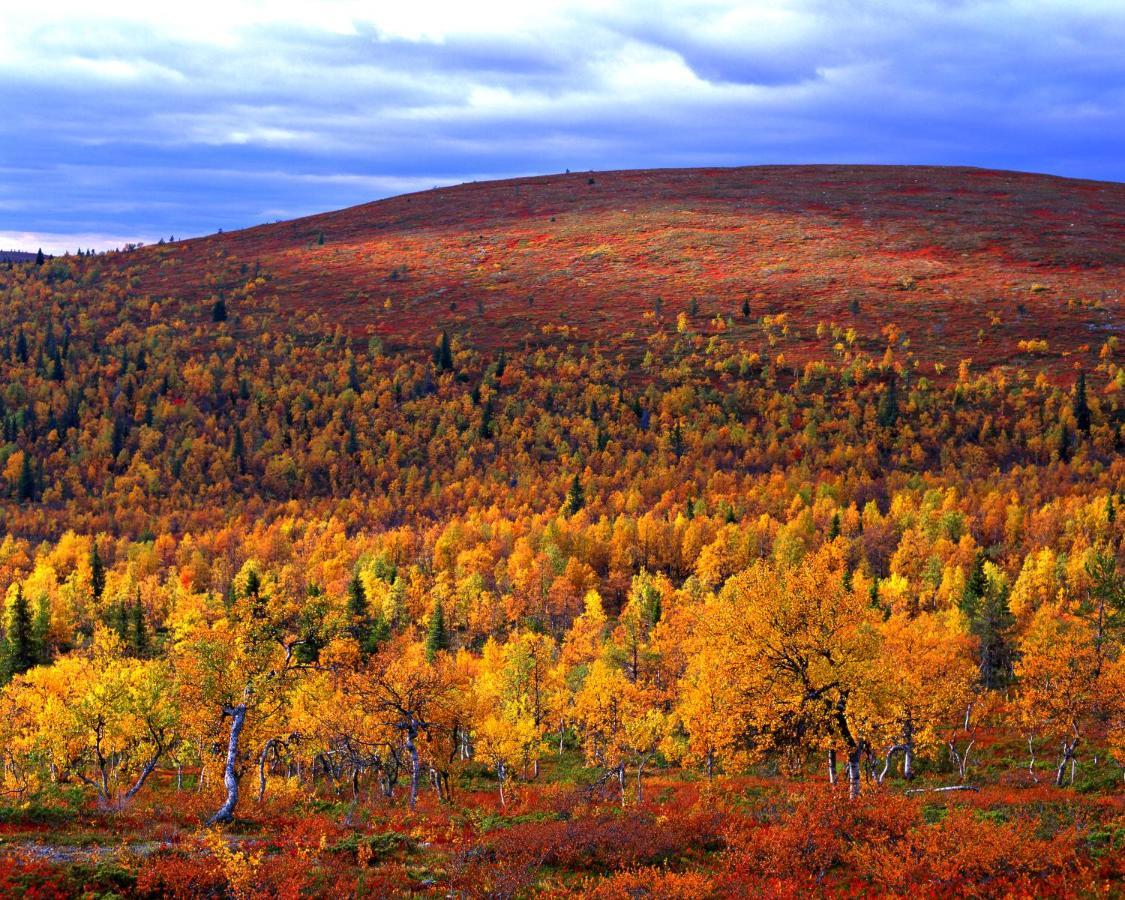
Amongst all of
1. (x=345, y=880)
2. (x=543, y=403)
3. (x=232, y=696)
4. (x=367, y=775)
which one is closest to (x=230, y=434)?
(x=543, y=403)

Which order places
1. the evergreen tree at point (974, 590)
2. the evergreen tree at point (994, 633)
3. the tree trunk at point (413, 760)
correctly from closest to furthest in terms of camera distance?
the tree trunk at point (413, 760), the evergreen tree at point (994, 633), the evergreen tree at point (974, 590)

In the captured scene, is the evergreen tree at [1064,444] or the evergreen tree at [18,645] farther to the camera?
the evergreen tree at [1064,444]

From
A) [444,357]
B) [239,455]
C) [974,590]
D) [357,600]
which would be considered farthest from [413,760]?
[444,357]

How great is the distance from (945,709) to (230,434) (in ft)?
480

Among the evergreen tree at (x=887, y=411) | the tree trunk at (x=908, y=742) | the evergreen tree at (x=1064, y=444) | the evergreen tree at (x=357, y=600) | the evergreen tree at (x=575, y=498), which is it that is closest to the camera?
the tree trunk at (x=908, y=742)

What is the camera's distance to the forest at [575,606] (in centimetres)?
2580

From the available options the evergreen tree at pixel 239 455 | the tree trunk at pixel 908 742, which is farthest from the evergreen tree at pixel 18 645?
the tree trunk at pixel 908 742

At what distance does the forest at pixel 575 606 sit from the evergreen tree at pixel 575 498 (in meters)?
0.52

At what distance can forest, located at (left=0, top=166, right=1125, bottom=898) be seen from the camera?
25797mm

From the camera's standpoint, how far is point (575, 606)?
111 m

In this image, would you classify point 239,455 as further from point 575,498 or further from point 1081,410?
point 1081,410

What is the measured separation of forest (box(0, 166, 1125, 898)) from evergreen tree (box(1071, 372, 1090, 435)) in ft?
3.73

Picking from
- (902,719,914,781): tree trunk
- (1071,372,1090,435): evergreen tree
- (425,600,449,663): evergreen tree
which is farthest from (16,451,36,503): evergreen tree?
(1071,372,1090,435): evergreen tree

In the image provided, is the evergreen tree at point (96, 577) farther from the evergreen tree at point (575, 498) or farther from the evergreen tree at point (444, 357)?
the evergreen tree at point (444, 357)
